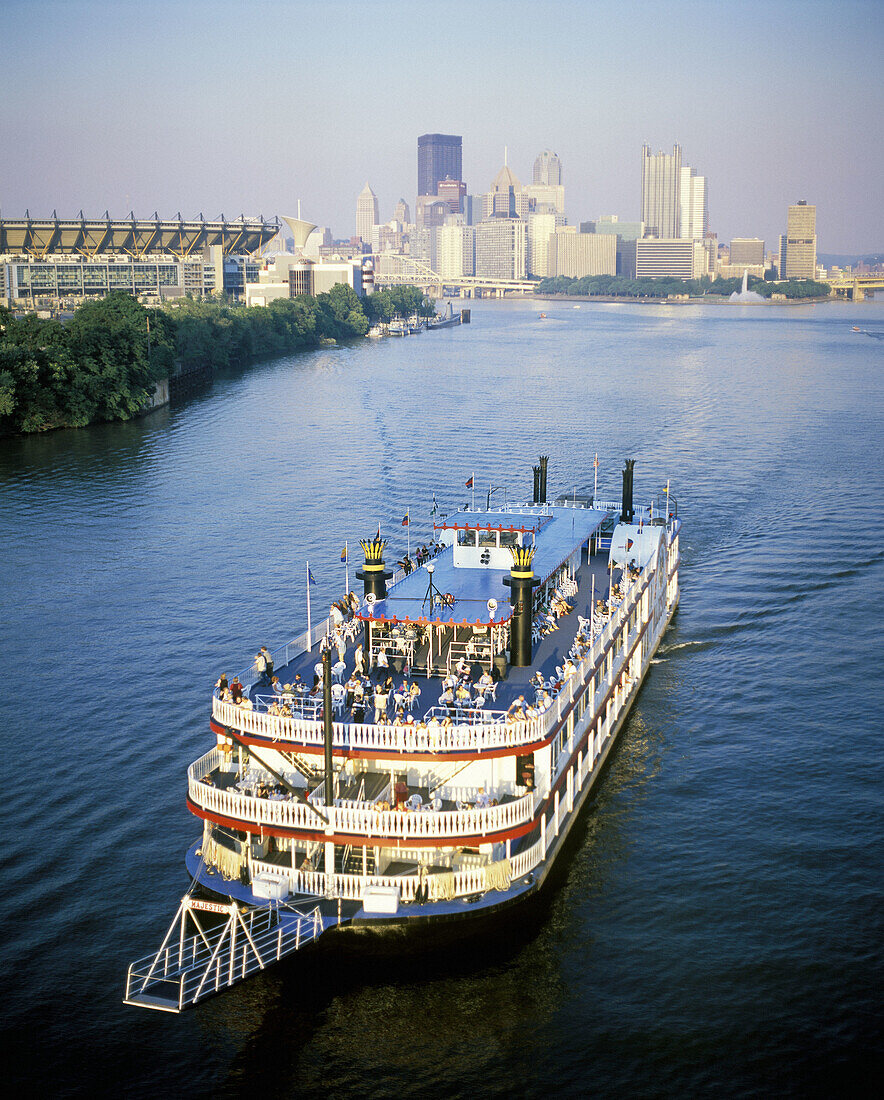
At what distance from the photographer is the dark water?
Result: 65.8 feet

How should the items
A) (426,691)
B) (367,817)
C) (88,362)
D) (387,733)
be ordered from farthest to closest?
1. (88,362)
2. (426,691)
3. (387,733)
4. (367,817)

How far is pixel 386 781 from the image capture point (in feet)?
76.8

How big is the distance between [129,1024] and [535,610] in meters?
14.3

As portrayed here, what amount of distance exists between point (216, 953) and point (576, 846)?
31.1 feet

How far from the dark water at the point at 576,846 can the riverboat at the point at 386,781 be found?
3.66ft

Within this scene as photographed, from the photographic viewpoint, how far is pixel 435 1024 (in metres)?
20.8

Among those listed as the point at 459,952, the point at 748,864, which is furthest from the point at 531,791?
the point at 748,864

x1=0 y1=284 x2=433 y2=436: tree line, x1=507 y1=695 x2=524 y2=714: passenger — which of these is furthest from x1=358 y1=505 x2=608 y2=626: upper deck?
x1=0 y1=284 x2=433 y2=436: tree line

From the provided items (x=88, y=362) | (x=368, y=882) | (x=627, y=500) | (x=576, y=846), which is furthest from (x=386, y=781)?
(x=88, y=362)

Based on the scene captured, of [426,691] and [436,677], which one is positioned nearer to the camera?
[426,691]

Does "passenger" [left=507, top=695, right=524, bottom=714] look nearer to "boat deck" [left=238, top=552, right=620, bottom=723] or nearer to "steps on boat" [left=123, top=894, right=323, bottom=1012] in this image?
"boat deck" [left=238, top=552, right=620, bottom=723]

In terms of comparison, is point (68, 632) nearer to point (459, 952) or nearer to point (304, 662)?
point (304, 662)

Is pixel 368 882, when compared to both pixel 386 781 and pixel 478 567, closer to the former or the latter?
pixel 386 781

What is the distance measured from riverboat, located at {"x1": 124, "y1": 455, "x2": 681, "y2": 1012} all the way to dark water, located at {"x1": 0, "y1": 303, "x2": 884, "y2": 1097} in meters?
1.12
